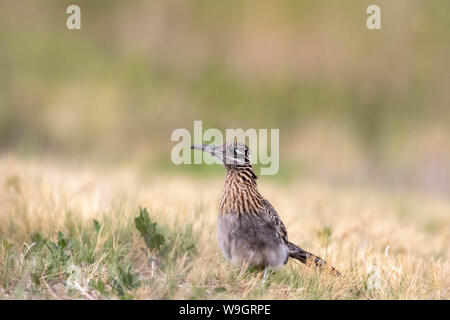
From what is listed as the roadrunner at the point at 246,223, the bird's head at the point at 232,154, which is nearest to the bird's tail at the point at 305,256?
the roadrunner at the point at 246,223

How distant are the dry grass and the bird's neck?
398 mm

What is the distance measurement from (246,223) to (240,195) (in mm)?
210

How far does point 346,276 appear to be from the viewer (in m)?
4.76

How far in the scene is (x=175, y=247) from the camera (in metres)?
5.10

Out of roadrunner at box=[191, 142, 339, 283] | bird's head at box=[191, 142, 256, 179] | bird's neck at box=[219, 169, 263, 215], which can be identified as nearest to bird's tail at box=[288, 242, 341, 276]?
roadrunner at box=[191, 142, 339, 283]

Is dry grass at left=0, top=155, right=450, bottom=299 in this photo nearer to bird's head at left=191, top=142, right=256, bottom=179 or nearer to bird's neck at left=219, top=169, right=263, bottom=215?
bird's neck at left=219, top=169, right=263, bottom=215

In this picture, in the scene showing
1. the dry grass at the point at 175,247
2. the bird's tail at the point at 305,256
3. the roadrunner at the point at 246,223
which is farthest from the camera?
the bird's tail at the point at 305,256

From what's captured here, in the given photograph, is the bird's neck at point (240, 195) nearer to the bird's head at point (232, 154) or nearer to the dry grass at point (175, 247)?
the bird's head at point (232, 154)

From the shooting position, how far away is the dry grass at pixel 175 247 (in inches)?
173

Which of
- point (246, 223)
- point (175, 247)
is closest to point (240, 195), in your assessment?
point (246, 223)

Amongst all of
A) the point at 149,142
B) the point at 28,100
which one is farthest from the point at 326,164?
the point at 28,100

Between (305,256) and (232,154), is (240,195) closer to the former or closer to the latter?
(232,154)

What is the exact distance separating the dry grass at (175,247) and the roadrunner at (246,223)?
125mm

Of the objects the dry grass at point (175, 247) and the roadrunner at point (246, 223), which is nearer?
the dry grass at point (175, 247)
